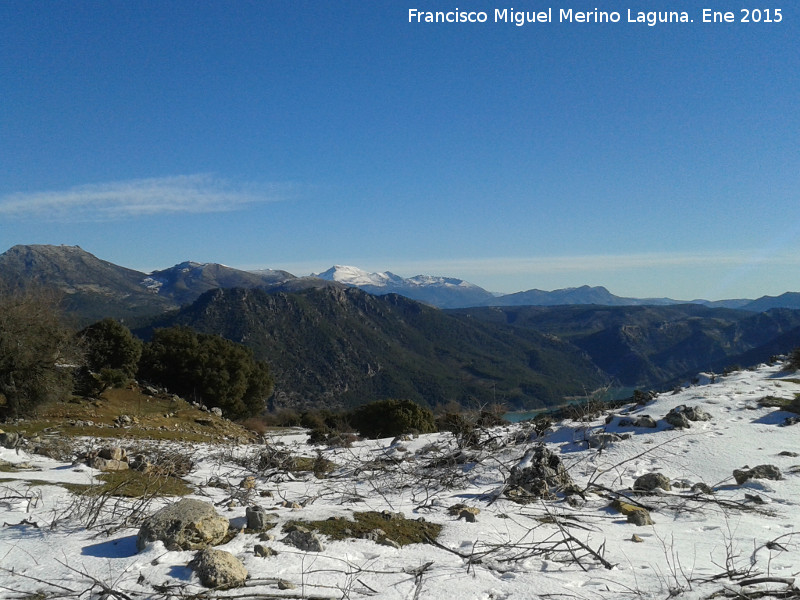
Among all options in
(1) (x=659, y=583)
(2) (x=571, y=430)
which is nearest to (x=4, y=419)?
(2) (x=571, y=430)

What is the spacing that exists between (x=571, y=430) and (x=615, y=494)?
5.02m

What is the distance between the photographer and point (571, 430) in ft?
37.5

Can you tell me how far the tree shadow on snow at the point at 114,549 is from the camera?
13.2ft

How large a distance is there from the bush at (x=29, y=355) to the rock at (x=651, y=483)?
56.3 ft

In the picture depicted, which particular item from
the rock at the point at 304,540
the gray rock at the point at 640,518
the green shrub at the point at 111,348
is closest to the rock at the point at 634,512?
the gray rock at the point at 640,518

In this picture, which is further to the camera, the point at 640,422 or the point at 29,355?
the point at 29,355

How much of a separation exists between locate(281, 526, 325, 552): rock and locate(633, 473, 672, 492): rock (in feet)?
14.8

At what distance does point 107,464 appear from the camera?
7.99m

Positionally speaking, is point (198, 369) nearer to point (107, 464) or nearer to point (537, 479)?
point (107, 464)

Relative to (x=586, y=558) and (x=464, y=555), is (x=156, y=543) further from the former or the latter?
(x=586, y=558)

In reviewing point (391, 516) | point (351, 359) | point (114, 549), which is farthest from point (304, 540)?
point (351, 359)

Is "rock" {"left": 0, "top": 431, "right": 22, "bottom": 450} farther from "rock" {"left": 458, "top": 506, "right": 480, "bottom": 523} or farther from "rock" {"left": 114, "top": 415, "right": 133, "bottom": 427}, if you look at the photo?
"rock" {"left": 114, "top": 415, "right": 133, "bottom": 427}

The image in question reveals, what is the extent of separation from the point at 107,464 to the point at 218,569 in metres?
5.52

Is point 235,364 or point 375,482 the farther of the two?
point 235,364
